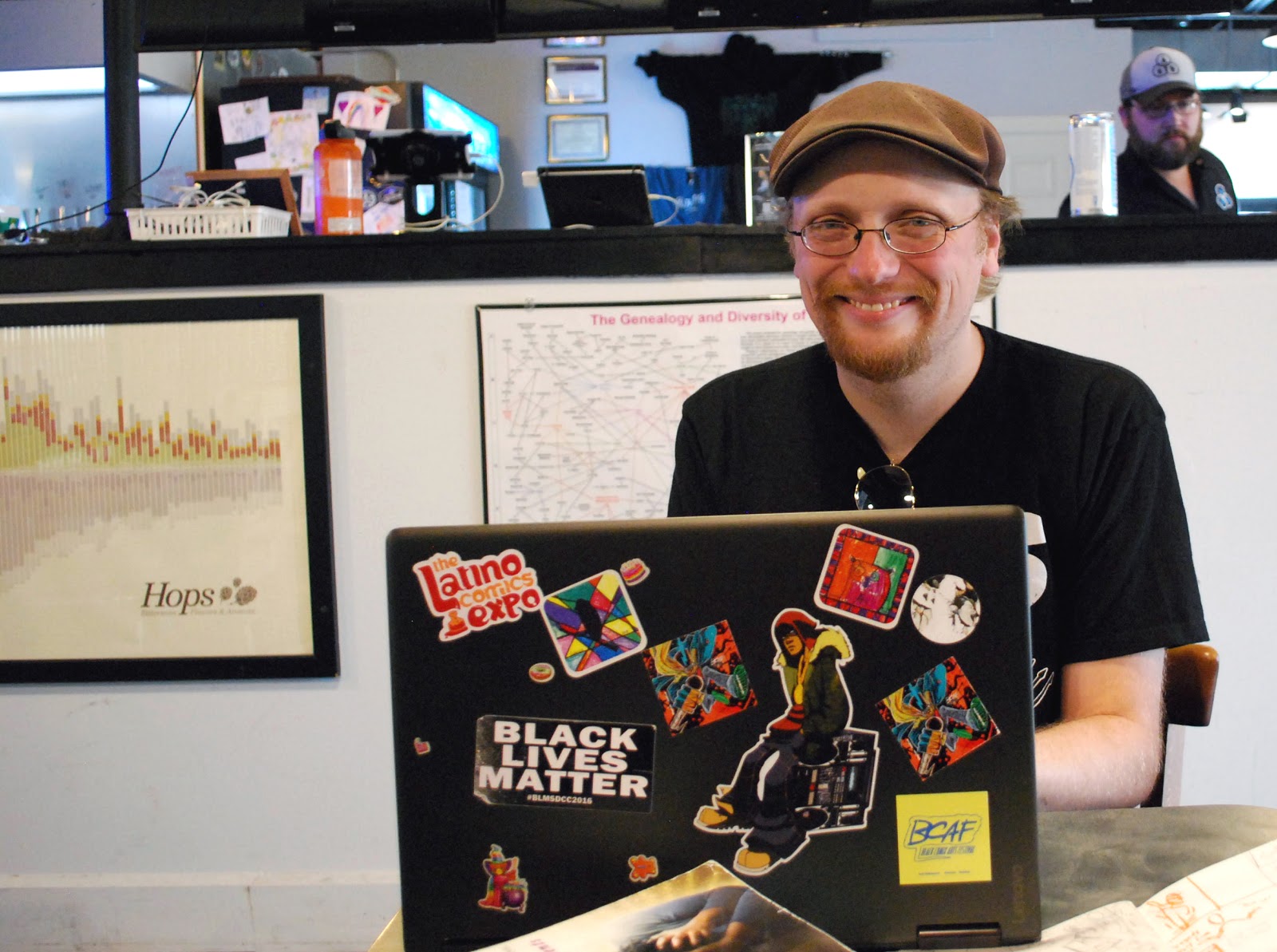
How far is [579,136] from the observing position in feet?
18.3

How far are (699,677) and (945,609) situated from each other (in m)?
0.15

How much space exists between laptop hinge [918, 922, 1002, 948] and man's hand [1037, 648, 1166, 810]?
26 centimetres

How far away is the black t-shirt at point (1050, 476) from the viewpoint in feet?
3.61

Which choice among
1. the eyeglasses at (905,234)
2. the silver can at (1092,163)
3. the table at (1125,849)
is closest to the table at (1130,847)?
the table at (1125,849)

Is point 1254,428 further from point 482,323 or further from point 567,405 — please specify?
point 482,323

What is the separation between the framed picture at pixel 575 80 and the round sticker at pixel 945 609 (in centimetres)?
527

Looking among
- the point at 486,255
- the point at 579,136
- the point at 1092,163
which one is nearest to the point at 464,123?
the point at 579,136

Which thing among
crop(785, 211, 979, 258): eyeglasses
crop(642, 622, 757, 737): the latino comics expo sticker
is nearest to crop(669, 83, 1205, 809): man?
crop(785, 211, 979, 258): eyeglasses

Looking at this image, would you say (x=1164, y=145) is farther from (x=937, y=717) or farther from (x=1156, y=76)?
(x=937, y=717)

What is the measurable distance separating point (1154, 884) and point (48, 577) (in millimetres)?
2053

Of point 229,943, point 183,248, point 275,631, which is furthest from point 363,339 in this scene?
point 229,943

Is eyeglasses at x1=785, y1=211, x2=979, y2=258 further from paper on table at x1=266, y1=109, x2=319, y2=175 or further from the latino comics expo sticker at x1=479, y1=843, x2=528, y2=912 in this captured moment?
paper on table at x1=266, y1=109, x2=319, y2=175

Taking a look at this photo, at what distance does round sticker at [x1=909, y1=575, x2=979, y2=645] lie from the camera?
64 centimetres

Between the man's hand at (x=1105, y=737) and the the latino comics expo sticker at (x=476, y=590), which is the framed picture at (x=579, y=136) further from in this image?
the the latino comics expo sticker at (x=476, y=590)
